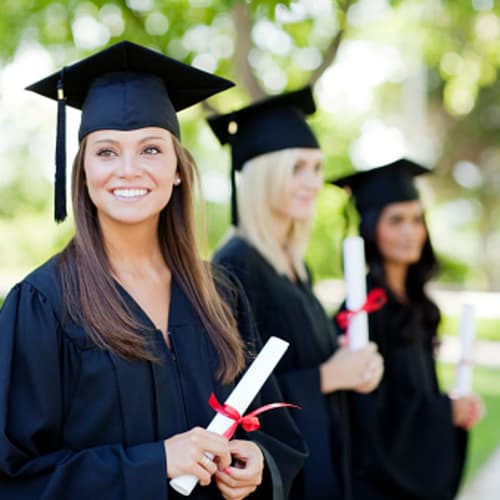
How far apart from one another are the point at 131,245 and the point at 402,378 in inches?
79.9

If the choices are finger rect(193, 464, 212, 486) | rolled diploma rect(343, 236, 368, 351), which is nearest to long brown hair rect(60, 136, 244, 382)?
finger rect(193, 464, 212, 486)

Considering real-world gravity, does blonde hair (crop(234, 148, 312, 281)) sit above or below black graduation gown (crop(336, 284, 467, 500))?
above

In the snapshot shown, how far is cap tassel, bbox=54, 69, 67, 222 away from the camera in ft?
8.02

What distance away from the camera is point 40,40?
14.7 ft

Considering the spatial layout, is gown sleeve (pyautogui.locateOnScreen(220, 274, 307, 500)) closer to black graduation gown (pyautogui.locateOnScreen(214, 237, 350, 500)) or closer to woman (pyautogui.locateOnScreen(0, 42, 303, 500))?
woman (pyautogui.locateOnScreen(0, 42, 303, 500))

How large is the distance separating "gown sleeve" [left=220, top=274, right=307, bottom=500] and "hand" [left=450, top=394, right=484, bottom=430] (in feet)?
5.63

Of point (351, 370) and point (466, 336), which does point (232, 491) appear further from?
point (466, 336)

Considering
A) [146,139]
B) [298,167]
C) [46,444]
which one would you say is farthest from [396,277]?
[46,444]

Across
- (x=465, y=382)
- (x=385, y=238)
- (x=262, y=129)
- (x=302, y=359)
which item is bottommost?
(x=465, y=382)

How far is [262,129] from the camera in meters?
3.62

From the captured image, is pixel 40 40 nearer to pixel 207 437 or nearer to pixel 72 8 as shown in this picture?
pixel 72 8

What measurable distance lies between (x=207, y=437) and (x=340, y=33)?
278 centimetres

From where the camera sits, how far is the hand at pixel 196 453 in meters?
2.07

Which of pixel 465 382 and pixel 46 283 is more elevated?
pixel 46 283
